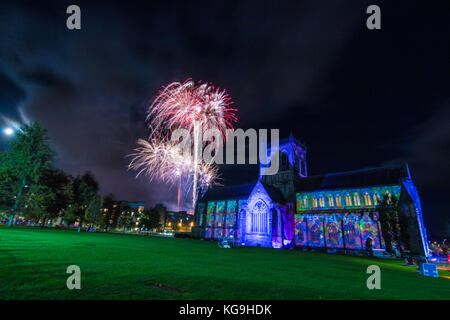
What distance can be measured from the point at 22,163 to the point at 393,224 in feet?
199

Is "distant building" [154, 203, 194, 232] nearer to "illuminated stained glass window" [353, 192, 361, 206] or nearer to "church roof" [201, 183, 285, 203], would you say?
"church roof" [201, 183, 285, 203]

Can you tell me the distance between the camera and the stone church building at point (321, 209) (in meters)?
37.6

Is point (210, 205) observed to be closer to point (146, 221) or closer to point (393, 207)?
point (146, 221)

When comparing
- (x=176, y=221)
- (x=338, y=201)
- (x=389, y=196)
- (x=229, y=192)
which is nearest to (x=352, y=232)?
(x=338, y=201)

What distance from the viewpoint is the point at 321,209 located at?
146 feet

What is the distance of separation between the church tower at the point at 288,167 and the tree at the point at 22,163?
45.9 metres

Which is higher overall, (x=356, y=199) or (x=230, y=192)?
(x=230, y=192)

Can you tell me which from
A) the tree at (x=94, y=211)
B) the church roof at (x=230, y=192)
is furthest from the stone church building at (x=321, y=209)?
the tree at (x=94, y=211)

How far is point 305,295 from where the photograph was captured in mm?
6816

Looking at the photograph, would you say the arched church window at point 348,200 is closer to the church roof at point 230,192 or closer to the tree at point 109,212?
the church roof at point 230,192

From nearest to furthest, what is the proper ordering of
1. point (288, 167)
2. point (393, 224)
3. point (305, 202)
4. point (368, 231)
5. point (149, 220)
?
point (393, 224) → point (368, 231) → point (305, 202) → point (288, 167) → point (149, 220)

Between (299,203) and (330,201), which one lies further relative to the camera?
(299,203)

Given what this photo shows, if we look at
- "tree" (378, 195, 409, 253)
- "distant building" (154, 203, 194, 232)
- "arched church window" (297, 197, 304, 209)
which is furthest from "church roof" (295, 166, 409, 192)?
"distant building" (154, 203, 194, 232)

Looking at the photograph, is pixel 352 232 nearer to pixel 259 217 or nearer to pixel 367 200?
pixel 367 200
